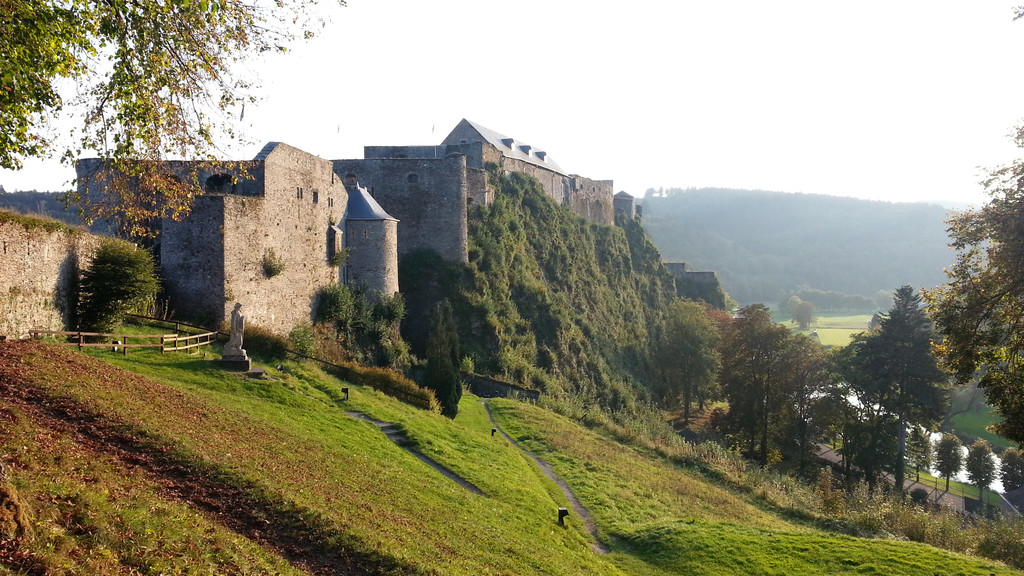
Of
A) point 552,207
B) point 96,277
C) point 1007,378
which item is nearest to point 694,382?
point 552,207

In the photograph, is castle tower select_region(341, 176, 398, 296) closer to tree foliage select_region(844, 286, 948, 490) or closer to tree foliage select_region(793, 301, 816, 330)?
tree foliage select_region(844, 286, 948, 490)

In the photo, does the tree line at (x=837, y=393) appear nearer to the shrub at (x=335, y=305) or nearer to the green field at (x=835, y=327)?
the shrub at (x=335, y=305)

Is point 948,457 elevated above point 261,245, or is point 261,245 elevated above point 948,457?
point 261,245

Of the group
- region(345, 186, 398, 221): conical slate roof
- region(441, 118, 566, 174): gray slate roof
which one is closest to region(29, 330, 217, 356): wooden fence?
region(345, 186, 398, 221): conical slate roof

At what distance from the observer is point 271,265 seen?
22359 mm

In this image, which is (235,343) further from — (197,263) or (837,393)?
(837,393)

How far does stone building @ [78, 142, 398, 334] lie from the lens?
20016mm

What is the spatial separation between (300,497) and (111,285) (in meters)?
11.4

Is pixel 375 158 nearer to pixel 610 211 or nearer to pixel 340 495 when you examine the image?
pixel 340 495

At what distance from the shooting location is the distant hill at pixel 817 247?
5989 inches

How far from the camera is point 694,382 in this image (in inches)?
1887

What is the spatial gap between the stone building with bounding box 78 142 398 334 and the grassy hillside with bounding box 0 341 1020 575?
4.01m

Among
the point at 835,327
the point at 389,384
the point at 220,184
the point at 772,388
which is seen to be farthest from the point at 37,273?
the point at 835,327

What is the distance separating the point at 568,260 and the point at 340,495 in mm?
40652
